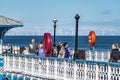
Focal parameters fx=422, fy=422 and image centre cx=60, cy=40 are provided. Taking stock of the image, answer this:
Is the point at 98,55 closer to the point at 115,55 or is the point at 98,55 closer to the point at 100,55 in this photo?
the point at 100,55

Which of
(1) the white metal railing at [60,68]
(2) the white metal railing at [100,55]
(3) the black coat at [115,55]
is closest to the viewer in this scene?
(1) the white metal railing at [60,68]

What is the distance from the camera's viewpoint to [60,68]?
20.0 meters

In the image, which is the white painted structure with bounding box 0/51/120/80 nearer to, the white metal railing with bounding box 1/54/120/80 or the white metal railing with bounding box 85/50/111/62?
the white metal railing with bounding box 1/54/120/80

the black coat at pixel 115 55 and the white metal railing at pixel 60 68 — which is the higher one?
the black coat at pixel 115 55

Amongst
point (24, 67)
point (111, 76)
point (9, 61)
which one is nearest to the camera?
point (111, 76)

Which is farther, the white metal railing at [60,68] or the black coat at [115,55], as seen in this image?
the black coat at [115,55]

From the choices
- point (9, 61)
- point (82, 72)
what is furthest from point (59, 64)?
point (9, 61)

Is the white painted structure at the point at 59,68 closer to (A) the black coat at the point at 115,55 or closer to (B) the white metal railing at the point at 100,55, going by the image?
(A) the black coat at the point at 115,55

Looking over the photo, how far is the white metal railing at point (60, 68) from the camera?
1631 cm

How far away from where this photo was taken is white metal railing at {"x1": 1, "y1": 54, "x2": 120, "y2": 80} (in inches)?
642

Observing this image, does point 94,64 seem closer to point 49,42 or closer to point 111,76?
point 111,76

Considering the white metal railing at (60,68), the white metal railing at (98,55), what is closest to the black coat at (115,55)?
the white metal railing at (60,68)

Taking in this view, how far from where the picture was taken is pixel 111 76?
52.5 feet

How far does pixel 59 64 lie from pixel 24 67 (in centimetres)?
404
